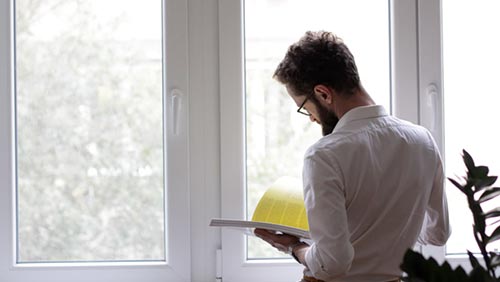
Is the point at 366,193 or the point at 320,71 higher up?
the point at 320,71

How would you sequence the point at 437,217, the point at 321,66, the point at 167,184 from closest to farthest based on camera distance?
the point at 321,66, the point at 437,217, the point at 167,184

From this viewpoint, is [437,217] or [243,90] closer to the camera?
[437,217]

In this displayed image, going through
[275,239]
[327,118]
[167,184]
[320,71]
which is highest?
[320,71]

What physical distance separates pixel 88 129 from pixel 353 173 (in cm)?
113

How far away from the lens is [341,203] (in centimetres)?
137

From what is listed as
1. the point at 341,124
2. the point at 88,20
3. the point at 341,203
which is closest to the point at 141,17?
the point at 88,20

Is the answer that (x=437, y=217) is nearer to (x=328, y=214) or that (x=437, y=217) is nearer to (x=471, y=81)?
(x=328, y=214)

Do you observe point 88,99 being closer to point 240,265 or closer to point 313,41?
point 240,265

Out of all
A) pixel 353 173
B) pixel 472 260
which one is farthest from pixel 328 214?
pixel 472 260

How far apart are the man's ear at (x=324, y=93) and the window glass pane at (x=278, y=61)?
69 cm

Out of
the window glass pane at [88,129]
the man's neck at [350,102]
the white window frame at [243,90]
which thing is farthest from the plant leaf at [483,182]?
the window glass pane at [88,129]

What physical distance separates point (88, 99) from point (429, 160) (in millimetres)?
1220

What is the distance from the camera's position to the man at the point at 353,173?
4.52ft

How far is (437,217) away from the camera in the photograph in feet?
5.27
